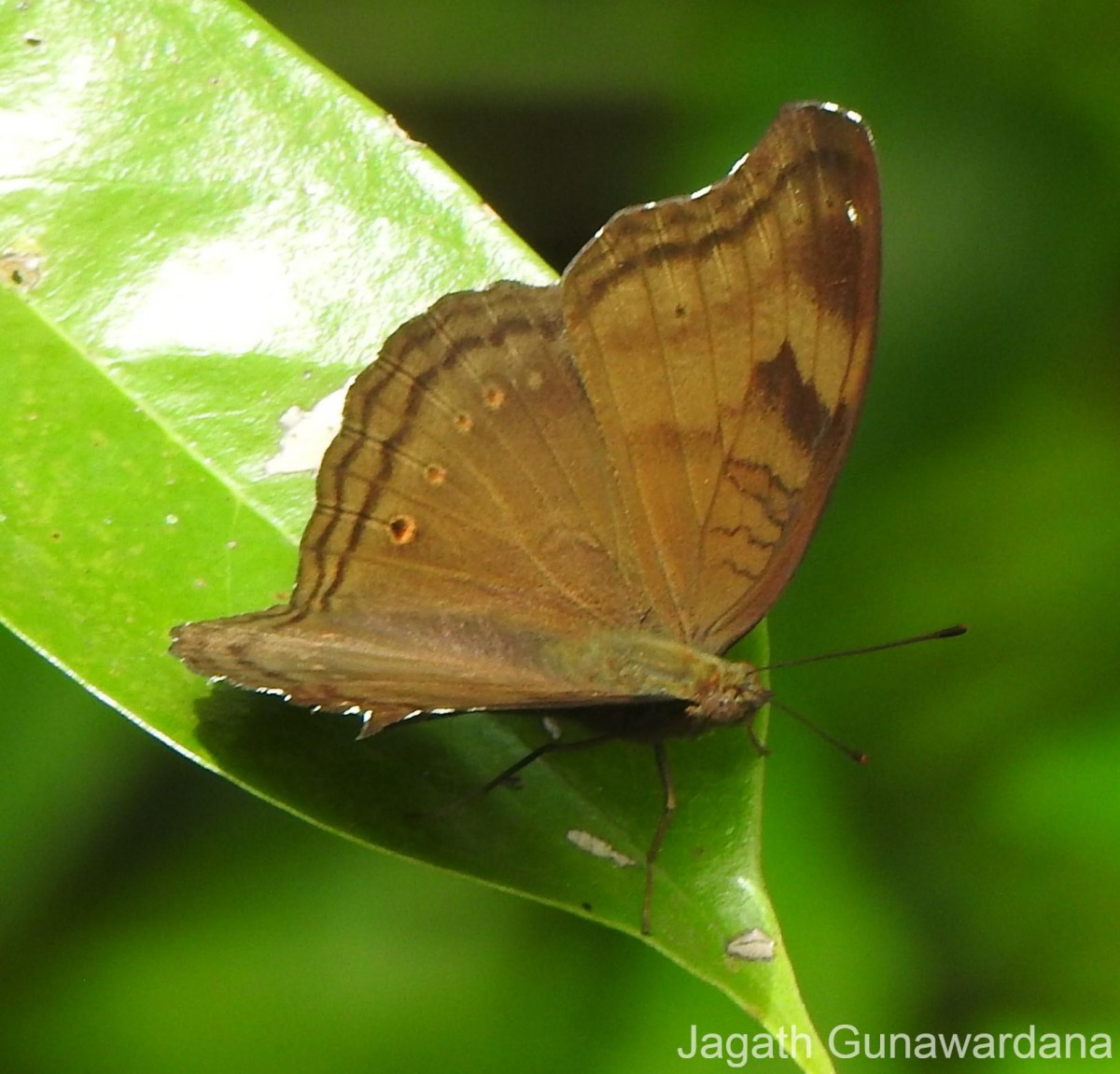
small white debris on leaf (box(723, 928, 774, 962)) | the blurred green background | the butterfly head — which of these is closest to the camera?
small white debris on leaf (box(723, 928, 774, 962))

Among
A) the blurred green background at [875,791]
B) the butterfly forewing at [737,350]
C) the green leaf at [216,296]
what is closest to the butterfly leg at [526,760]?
the green leaf at [216,296]

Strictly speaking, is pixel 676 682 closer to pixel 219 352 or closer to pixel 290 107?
pixel 219 352

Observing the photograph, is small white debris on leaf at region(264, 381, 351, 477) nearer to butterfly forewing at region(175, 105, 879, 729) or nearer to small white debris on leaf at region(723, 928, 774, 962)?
butterfly forewing at region(175, 105, 879, 729)

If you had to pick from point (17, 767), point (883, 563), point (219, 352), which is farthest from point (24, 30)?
point (883, 563)

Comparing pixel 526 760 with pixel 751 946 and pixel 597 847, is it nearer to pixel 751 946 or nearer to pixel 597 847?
pixel 597 847

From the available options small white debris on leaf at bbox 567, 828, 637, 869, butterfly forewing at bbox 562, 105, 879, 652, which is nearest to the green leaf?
small white debris on leaf at bbox 567, 828, 637, 869

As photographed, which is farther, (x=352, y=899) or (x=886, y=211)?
(x=886, y=211)
